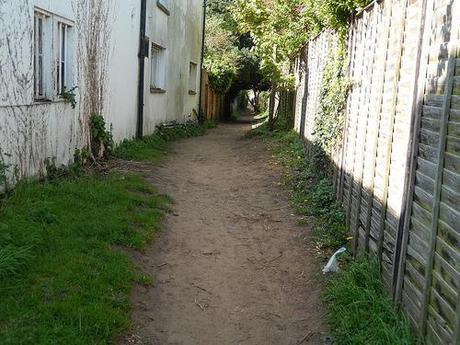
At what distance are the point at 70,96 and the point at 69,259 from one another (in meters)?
3.78

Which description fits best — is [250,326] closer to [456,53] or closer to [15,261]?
[15,261]

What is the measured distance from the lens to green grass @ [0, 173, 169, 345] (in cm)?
372

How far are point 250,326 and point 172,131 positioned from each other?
1178 cm

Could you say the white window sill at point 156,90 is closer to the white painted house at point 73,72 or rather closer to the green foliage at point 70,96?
the white painted house at point 73,72

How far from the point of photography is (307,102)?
11398 millimetres

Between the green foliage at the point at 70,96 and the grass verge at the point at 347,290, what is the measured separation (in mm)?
3790

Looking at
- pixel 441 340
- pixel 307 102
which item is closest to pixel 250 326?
pixel 441 340

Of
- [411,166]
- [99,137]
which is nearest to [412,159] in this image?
[411,166]

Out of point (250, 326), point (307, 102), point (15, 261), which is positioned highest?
point (307, 102)

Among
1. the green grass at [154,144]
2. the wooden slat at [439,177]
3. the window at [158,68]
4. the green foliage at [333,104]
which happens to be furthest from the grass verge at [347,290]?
the window at [158,68]

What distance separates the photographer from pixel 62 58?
25.6ft

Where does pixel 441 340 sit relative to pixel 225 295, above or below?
above

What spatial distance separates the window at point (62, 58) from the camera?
7630 mm

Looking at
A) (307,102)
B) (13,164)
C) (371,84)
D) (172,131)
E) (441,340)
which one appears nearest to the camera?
(441,340)
